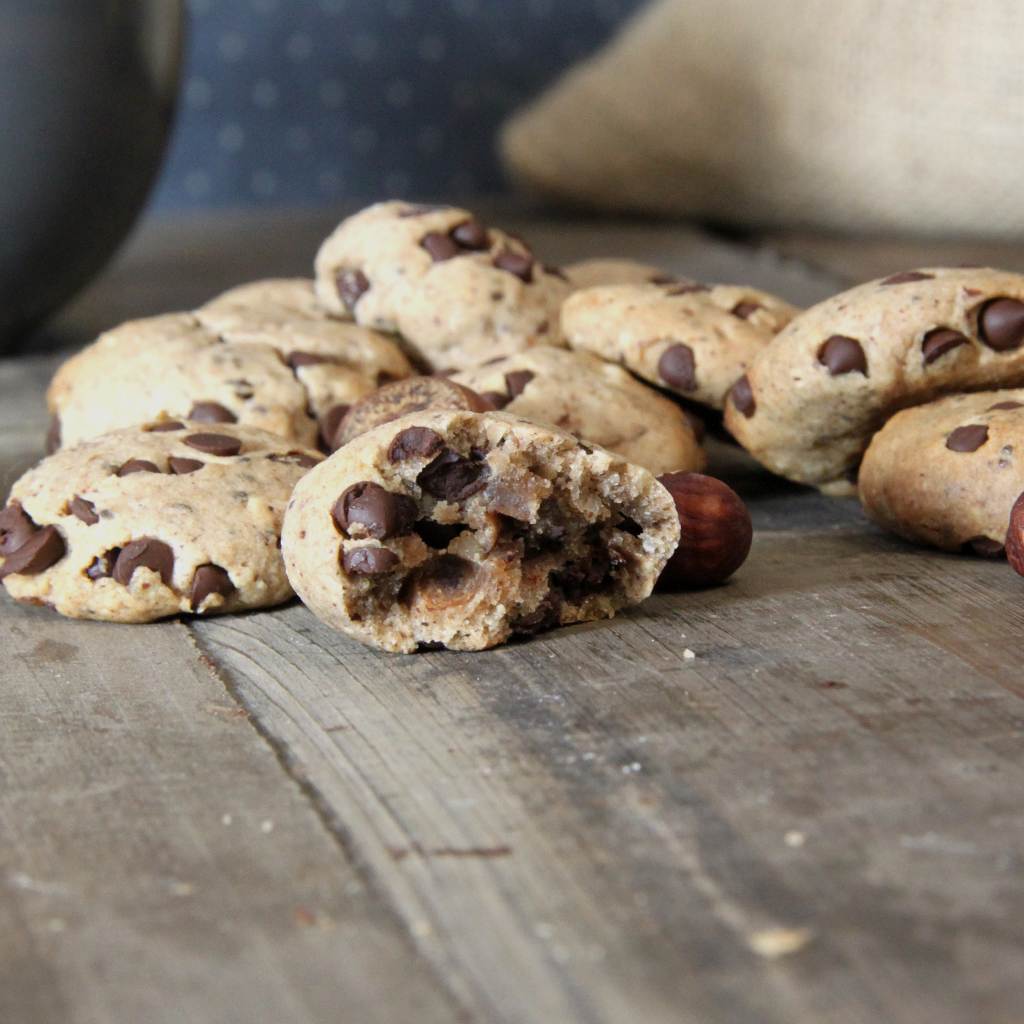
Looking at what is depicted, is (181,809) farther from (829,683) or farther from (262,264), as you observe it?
(262,264)

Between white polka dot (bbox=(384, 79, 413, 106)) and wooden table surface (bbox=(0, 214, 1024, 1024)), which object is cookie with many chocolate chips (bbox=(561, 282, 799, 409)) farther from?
white polka dot (bbox=(384, 79, 413, 106))

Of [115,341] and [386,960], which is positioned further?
[115,341]

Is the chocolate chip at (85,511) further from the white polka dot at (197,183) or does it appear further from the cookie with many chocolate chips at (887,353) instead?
the white polka dot at (197,183)

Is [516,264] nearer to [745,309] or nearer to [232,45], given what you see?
[745,309]

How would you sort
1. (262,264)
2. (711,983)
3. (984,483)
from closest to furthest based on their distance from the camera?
1. (711,983)
2. (984,483)
3. (262,264)


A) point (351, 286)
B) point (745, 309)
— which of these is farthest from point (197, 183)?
point (745, 309)

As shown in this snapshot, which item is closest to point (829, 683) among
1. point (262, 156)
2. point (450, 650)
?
point (450, 650)

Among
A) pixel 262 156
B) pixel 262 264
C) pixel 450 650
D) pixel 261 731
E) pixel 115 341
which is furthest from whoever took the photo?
pixel 262 156

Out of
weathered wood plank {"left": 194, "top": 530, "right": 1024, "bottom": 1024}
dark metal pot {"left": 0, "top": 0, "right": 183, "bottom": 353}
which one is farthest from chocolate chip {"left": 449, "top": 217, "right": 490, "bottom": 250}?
dark metal pot {"left": 0, "top": 0, "right": 183, "bottom": 353}
